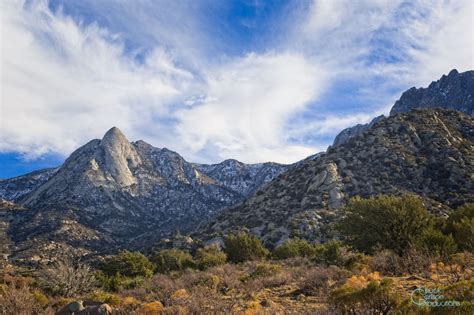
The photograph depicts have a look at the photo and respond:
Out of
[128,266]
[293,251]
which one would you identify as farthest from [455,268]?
[128,266]

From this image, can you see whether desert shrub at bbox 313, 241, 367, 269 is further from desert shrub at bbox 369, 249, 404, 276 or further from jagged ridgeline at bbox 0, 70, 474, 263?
jagged ridgeline at bbox 0, 70, 474, 263

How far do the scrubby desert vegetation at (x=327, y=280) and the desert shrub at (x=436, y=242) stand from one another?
0.06m

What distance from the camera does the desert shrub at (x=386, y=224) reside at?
2172 cm

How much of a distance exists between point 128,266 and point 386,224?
21991 millimetres

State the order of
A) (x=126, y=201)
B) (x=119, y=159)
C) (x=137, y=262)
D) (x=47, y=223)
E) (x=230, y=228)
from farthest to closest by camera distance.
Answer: (x=119, y=159) → (x=126, y=201) → (x=47, y=223) → (x=230, y=228) → (x=137, y=262)

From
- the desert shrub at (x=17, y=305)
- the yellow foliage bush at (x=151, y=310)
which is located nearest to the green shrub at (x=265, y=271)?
the yellow foliage bush at (x=151, y=310)

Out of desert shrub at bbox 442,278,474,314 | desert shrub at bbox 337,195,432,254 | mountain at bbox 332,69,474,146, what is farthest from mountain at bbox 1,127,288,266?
desert shrub at bbox 442,278,474,314

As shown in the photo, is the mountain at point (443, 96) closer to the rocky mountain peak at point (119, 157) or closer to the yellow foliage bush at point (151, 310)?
the rocky mountain peak at point (119, 157)

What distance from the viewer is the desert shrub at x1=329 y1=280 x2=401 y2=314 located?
777cm

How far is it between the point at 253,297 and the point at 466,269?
8.04 m

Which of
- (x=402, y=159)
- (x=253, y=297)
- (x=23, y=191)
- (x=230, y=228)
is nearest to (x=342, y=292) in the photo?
(x=253, y=297)

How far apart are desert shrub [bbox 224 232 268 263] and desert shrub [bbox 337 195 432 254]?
11142 millimetres

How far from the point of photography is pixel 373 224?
23219mm

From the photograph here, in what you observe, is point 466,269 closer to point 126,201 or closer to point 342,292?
point 342,292
